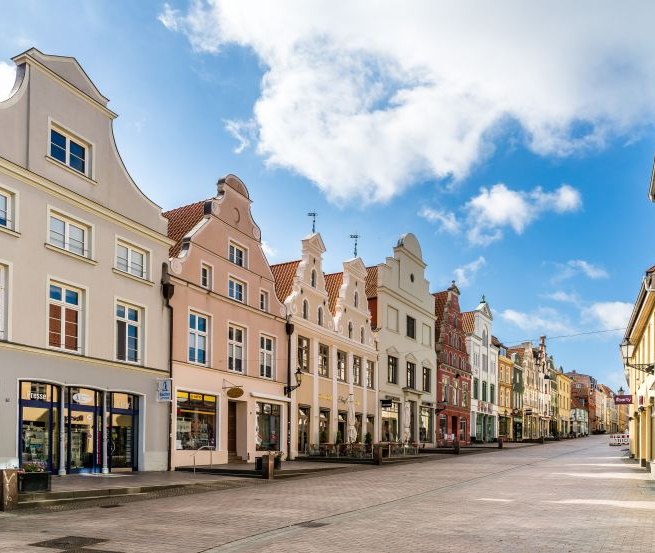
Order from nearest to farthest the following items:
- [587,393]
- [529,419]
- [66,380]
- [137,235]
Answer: [66,380] → [137,235] → [529,419] → [587,393]

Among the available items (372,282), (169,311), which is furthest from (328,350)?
(169,311)

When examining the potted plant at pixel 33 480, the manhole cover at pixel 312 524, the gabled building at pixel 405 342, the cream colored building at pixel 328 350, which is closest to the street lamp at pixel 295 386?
the cream colored building at pixel 328 350

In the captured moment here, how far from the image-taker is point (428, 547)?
1084 centimetres

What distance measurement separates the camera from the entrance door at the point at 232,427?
30656 millimetres

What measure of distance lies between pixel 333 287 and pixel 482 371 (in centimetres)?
3106

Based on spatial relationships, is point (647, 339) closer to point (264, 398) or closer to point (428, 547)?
point (264, 398)

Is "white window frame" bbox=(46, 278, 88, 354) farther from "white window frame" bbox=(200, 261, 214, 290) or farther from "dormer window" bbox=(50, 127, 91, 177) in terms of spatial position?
"white window frame" bbox=(200, 261, 214, 290)

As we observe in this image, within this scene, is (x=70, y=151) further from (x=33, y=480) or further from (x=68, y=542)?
(x=68, y=542)

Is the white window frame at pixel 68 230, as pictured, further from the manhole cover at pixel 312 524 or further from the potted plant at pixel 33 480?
the manhole cover at pixel 312 524

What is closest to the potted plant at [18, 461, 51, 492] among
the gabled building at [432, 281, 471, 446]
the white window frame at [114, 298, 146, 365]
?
the white window frame at [114, 298, 146, 365]

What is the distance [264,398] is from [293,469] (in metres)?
6.14

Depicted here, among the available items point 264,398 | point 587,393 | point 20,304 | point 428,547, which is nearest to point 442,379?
point 264,398

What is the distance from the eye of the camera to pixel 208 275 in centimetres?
2906

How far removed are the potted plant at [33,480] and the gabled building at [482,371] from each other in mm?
52118
